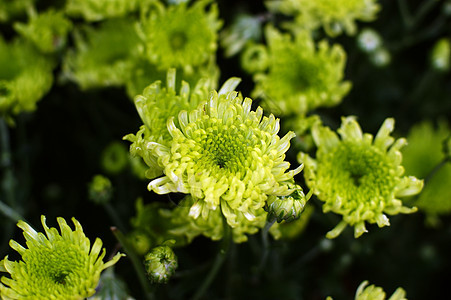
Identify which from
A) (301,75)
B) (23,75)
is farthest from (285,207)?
(23,75)

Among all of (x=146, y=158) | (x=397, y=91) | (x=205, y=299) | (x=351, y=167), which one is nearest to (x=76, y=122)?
(x=205, y=299)

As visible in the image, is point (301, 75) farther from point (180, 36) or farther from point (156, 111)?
point (156, 111)

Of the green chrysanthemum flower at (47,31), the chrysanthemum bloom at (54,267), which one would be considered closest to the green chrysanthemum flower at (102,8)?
the green chrysanthemum flower at (47,31)

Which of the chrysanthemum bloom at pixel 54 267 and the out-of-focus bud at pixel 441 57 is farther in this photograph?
the out-of-focus bud at pixel 441 57

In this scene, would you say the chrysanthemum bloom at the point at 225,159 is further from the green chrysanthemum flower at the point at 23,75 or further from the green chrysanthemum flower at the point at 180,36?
the green chrysanthemum flower at the point at 23,75

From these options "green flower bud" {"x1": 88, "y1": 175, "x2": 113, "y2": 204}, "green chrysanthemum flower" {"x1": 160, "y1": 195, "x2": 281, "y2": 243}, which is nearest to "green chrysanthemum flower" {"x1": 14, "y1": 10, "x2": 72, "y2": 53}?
"green flower bud" {"x1": 88, "y1": 175, "x2": 113, "y2": 204}

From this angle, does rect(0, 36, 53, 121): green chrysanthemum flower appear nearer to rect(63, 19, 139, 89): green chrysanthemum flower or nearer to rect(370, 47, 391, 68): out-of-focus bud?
rect(63, 19, 139, 89): green chrysanthemum flower
